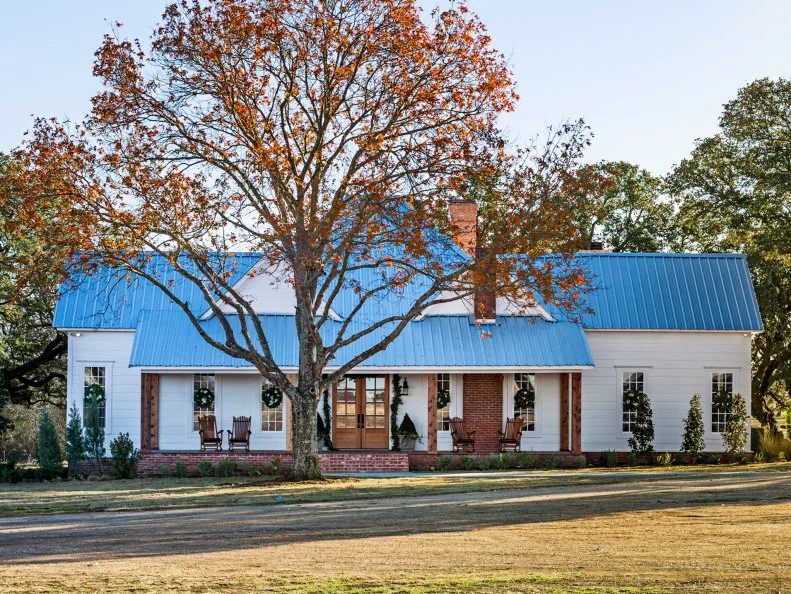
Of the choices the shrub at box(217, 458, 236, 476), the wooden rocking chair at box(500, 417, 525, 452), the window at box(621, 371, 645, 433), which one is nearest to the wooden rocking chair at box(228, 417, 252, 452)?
the shrub at box(217, 458, 236, 476)

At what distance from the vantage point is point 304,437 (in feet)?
78.3

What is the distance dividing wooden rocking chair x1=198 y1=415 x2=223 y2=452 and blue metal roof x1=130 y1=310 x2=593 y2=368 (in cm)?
151

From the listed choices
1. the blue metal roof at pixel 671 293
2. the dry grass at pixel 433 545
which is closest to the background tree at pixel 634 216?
the blue metal roof at pixel 671 293

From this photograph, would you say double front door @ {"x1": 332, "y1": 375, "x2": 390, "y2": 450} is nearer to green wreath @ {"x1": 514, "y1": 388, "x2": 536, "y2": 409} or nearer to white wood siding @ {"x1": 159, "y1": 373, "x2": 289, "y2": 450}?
white wood siding @ {"x1": 159, "y1": 373, "x2": 289, "y2": 450}

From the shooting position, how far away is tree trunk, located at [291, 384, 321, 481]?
935 inches

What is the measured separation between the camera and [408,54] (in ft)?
71.1

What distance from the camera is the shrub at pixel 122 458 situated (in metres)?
27.6

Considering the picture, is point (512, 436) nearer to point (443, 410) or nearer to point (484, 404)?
point (484, 404)

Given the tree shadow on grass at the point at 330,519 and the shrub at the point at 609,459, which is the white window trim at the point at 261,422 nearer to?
the shrub at the point at 609,459

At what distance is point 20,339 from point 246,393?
9.27 metres

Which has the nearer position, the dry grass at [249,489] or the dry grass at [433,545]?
the dry grass at [433,545]

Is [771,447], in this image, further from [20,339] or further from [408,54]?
[20,339]

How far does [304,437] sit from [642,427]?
1015cm

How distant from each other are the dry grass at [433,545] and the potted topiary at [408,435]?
362 inches
